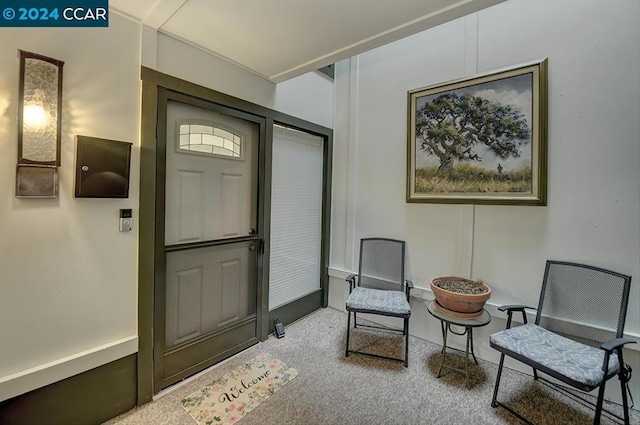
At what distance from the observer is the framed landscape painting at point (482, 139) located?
7.10ft

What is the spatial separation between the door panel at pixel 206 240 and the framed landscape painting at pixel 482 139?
64.2 inches

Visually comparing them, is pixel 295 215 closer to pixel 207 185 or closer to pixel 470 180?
pixel 207 185

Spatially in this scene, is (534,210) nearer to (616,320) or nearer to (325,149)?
(616,320)

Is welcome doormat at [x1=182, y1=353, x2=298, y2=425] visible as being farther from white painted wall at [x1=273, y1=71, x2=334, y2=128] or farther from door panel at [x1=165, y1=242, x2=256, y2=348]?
white painted wall at [x1=273, y1=71, x2=334, y2=128]

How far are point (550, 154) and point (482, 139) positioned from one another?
49cm

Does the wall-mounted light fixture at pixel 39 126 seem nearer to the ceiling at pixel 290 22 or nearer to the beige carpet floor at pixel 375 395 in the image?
the ceiling at pixel 290 22

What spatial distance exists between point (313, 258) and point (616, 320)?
2554 millimetres

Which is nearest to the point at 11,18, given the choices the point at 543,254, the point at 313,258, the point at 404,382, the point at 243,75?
the point at 243,75

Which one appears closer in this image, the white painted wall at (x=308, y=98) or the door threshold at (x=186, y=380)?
the door threshold at (x=186, y=380)

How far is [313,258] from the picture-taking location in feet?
10.9

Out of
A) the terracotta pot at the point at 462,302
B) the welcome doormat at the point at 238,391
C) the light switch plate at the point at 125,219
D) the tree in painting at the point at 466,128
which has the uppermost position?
the tree in painting at the point at 466,128

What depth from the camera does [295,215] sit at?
120 inches

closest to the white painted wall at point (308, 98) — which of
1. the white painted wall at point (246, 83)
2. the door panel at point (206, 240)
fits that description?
the white painted wall at point (246, 83)

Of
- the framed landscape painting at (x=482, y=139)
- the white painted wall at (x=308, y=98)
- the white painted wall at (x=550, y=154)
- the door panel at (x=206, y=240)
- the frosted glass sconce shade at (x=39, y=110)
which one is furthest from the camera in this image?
the white painted wall at (x=308, y=98)
